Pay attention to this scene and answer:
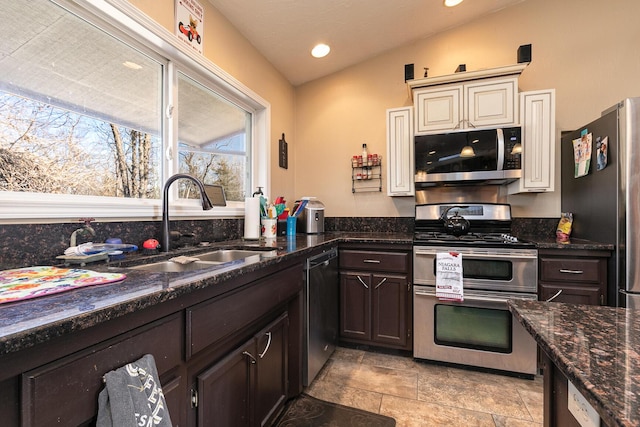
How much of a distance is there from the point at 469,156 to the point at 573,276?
3.56 ft

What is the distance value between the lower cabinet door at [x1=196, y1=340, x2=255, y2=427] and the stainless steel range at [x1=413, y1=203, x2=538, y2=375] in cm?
146

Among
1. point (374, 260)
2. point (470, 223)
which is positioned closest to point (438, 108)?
point (470, 223)

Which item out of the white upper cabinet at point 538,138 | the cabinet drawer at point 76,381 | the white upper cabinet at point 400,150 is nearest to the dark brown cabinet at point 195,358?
the cabinet drawer at point 76,381

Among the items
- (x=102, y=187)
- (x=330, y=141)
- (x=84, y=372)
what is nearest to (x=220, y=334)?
(x=84, y=372)

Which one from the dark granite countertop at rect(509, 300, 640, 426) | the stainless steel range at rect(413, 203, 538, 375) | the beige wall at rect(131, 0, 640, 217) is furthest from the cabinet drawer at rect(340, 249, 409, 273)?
the dark granite countertop at rect(509, 300, 640, 426)

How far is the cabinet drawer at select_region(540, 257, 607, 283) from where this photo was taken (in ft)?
6.30

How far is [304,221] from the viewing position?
9.20 feet

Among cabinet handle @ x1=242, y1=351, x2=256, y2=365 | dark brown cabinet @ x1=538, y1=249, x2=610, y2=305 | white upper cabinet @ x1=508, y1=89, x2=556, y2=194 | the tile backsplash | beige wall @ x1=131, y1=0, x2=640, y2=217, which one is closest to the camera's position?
the tile backsplash

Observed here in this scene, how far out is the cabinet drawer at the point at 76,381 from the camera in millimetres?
517

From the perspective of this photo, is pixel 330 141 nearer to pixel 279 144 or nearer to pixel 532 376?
pixel 279 144

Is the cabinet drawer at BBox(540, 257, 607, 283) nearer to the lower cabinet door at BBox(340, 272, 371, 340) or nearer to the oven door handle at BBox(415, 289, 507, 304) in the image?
the oven door handle at BBox(415, 289, 507, 304)

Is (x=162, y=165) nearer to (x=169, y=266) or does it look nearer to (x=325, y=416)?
(x=169, y=266)

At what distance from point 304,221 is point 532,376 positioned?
2078 mm

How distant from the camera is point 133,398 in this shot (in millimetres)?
640
